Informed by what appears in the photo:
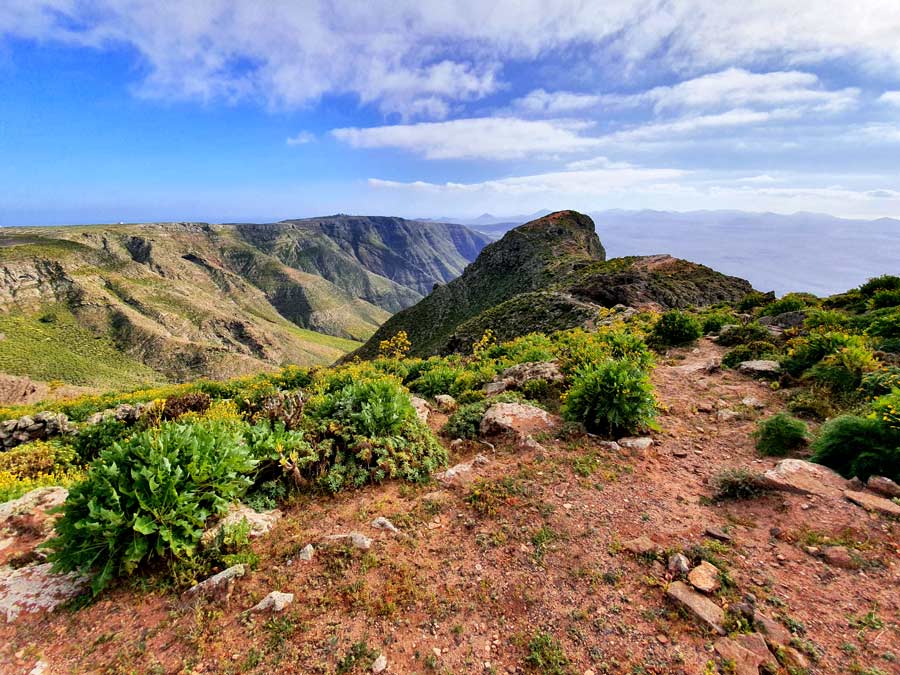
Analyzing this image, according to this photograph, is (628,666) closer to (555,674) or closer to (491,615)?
(555,674)

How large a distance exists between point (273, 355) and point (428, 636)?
114 metres

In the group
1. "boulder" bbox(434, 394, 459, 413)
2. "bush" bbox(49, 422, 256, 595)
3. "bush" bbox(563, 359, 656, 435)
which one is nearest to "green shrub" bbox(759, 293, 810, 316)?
"bush" bbox(563, 359, 656, 435)

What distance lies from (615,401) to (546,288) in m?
33.3

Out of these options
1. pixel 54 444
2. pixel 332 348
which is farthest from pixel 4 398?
pixel 332 348

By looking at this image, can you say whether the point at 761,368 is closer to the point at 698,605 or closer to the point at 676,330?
the point at 676,330

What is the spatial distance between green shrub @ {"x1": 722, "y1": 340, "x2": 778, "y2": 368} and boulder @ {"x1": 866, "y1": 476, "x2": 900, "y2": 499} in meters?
5.94

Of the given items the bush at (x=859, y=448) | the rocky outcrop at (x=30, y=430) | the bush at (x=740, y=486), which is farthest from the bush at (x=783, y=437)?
the rocky outcrop at (x=30, y=430)

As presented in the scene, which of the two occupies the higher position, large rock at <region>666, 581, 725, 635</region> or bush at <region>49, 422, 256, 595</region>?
bush at <region>49, 422, 256, 595</region>

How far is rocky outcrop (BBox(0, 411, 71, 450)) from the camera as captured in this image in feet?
34.1

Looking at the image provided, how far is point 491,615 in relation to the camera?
377 cm

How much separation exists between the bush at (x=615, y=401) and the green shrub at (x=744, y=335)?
287 inches

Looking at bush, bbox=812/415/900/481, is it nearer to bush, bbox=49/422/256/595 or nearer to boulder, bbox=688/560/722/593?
boulder, bbox=688/560/722/593

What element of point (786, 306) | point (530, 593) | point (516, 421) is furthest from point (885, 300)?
point (530, 593)

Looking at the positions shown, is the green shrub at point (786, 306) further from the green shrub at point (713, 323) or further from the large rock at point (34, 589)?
the large rock at point (34, 589)
